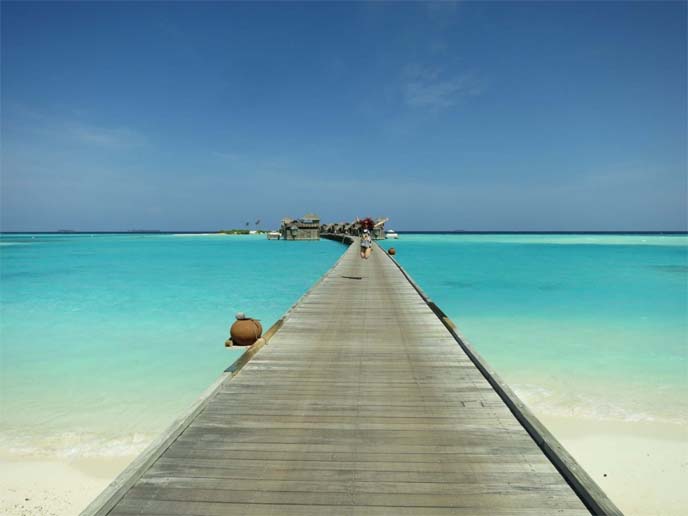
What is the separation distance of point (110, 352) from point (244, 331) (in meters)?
6.32

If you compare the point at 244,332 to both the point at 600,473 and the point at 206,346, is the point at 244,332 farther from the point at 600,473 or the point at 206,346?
the point at 600,473

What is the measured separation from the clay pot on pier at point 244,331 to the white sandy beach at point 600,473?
2.92m

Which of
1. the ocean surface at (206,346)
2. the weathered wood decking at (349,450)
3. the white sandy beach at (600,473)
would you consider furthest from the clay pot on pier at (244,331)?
the white sandy beach at (600,473)

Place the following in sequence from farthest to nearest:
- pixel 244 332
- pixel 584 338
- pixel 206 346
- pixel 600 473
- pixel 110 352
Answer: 1. pixel 584 338
2. pixel 206 346
3. pixel 110 352
4. pixel 244 332
5. pixel 600 473

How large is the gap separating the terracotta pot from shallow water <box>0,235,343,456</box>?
1.70m

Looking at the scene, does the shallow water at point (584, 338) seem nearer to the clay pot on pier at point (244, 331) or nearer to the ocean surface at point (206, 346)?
the ocean surface at point (206, 346)

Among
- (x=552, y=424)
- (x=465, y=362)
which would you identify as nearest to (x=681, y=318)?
(x=552, y=424)

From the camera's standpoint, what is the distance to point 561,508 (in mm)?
3291

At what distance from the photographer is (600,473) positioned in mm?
5773

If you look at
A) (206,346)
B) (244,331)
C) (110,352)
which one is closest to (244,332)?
(244,331)

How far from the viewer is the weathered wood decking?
3357mm

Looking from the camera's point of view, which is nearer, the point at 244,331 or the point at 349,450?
the point at 349,450

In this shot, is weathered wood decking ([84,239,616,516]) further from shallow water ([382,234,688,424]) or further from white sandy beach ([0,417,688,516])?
shallow water ([382,234,688,424])

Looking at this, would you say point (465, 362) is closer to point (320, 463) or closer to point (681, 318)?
point (320, 463)
